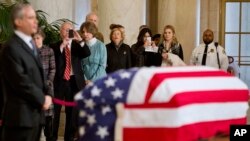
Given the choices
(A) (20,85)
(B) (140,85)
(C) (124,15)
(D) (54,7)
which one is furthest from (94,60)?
(B) (140,85)

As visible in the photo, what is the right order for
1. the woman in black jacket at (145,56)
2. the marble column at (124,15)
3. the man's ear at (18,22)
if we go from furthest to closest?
the marble column at (124,15) → the woman in black jacket at (145,56) → the man's ear at (18,22)

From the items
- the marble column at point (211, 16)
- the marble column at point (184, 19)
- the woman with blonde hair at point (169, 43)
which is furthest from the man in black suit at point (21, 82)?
the marble column at point (211, 16)

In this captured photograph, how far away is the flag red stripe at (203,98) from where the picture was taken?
4785 mm

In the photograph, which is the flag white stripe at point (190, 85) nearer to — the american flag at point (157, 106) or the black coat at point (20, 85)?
the american flag at point (157, 106)

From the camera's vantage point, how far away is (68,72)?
26.2ft

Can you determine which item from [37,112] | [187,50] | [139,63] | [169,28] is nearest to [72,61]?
[139,63]

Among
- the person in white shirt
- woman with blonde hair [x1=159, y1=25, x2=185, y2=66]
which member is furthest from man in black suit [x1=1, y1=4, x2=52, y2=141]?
the person in white shirt

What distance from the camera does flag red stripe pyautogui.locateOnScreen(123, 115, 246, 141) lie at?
4.80m

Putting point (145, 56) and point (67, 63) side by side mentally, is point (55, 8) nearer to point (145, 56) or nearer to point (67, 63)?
point (145, 56)

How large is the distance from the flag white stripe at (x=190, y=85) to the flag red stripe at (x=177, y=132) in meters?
0.24

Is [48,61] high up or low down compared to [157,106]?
up

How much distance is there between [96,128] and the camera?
5.04m

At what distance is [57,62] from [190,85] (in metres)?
3.24

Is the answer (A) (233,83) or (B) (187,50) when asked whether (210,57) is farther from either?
(A) (233,83)
